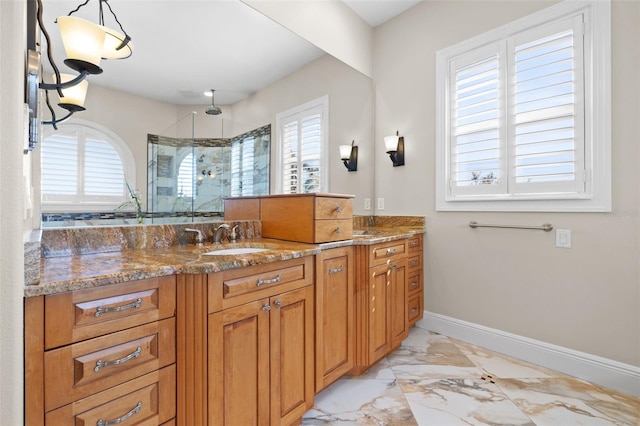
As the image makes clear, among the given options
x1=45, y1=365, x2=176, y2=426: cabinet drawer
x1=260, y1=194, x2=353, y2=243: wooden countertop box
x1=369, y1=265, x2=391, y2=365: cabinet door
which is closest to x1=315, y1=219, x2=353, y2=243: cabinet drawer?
x1=260, y1=194, x2=353, y2=243: wooden countertop box

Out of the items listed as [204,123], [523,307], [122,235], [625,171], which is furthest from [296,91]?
[523,307]

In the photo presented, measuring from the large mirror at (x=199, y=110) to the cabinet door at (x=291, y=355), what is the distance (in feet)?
2.75

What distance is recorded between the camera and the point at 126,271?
97 cm

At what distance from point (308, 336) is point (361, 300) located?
1.70 ft

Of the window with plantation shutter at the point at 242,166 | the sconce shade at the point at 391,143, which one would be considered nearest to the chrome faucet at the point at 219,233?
the window with plantation shutter at the point at 242,166

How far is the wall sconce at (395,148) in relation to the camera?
279 cm

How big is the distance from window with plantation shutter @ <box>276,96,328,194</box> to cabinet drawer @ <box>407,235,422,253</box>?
844 mm

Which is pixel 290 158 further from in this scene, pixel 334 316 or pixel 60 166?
pixel 60 166

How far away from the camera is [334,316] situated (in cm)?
177

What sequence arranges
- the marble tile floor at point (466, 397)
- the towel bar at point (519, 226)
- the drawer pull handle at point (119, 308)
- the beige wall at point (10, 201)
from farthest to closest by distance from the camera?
the towel bar at point (519, 226) < the marble tile floor at point (466, 397) < the drawer pull handle at point (119, 308) < the beige wall at point (10, 201)

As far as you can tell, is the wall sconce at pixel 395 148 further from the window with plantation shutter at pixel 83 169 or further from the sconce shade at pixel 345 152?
the window with plantation shutter at pixel 83 169

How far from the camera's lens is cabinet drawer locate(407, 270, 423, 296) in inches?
99.3

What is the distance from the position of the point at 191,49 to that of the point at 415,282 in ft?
7.77

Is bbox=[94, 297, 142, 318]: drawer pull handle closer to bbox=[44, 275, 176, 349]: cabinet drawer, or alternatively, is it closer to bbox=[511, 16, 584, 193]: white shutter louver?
bbox=[44, 275, 176, 349]: cabinet drawer
